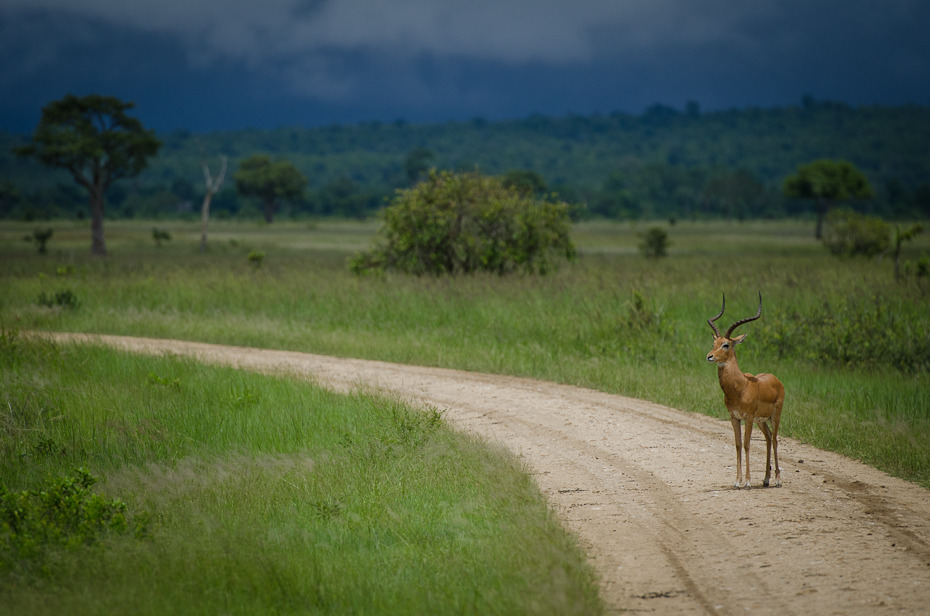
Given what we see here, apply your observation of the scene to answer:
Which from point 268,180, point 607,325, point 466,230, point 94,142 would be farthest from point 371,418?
Result: point 268,180

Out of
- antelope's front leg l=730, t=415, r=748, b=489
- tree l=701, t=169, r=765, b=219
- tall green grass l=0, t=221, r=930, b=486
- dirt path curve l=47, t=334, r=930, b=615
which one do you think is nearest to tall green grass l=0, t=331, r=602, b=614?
dirt path curve l=47, t=334, r=930, b=615

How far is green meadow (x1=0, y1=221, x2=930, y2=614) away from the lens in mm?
A: 5406

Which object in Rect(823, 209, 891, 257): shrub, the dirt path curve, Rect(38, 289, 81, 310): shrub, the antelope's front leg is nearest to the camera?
the dirt path curve

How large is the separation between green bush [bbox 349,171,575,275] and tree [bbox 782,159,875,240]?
5476 cm

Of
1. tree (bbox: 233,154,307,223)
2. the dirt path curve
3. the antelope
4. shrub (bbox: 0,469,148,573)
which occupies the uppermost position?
tree (bbox: 233,154,307,223)

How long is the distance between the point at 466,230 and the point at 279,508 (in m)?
18.1

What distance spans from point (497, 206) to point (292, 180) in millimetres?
92319

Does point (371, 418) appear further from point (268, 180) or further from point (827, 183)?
point (268, 180)

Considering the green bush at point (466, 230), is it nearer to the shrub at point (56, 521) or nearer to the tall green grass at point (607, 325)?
the tall green grass at point (607, 325)

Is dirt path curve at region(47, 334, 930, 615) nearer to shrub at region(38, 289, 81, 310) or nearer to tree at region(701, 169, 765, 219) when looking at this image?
shrub at region(38, 289, 81, 310)

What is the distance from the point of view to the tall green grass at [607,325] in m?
10.8

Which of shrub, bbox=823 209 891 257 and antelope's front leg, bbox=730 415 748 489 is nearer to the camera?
antelope's front leg, bbox=730 415 748 489

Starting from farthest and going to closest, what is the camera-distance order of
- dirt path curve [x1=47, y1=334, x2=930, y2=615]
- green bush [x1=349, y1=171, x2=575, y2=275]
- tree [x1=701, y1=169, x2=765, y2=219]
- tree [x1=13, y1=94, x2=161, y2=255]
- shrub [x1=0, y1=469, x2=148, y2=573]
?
tree [x1=701, y1=169, x2=765, y2=219]
tree [x1=13, y1=94, x2=161, y2=255]
green bush [x1=349, y1=171, x2=575, y2=275]
shrub [x1=0, y1=469, x2=148, y2=573]
dirt path curve [x1=47, y1=334, x2=930, y2=615]

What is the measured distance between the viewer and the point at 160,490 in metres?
7.11
